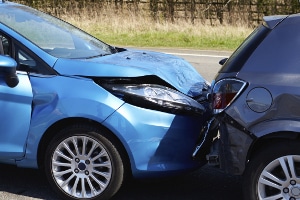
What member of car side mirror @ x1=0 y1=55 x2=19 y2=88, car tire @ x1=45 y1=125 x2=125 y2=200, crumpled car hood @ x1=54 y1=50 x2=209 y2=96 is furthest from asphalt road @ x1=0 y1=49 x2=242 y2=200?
car side mirror @ x1=0 y1=55 x2=19 y2=88

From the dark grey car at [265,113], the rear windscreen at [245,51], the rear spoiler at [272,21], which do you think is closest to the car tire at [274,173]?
the dark grey car at [265,113]

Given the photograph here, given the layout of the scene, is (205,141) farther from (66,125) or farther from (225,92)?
(66,125)

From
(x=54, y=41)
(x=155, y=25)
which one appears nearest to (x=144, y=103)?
(x=54, y=41)

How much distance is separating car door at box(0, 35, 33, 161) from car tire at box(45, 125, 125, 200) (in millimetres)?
265

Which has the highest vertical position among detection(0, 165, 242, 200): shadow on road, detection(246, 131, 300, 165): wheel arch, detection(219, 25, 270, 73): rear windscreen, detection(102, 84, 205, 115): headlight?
detection(219, 25, 270, 73): rear windscreen

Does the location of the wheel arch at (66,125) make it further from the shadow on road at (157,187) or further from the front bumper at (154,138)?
the shadow on road at (157,187)

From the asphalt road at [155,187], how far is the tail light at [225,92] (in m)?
1.01

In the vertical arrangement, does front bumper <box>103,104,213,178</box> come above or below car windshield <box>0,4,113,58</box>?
below

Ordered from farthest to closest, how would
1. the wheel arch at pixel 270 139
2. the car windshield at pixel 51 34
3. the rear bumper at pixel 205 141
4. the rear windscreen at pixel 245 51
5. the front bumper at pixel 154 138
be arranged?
the car windshield at pixel 51 34
the rear bumper at pixel 205 141
the front bumper at pixel 154 138
the rear windscreen at pixel 245 51
the wheel arch at pixel 270 139

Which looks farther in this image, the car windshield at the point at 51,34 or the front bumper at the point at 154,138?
the car windshield at the point at 51,34

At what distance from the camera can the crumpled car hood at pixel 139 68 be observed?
4340 mm

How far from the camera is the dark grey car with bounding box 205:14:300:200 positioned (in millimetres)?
3656

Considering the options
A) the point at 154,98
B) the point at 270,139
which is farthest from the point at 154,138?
the point at 270,139

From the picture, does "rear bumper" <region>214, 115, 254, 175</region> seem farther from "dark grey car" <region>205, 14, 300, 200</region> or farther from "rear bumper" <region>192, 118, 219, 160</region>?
"rear bumper" <region>192, 118, 219, 160</region>
